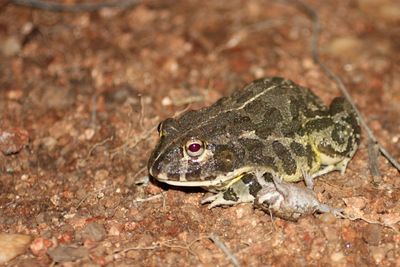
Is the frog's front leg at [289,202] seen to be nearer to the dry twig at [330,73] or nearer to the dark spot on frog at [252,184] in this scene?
the dark spot on frog at [252,184]

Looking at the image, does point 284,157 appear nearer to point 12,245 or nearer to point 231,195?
point 231,195

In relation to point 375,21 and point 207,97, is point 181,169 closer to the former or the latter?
point 207,97

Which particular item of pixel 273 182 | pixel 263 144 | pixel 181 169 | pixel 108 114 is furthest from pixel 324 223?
pixel 108 114

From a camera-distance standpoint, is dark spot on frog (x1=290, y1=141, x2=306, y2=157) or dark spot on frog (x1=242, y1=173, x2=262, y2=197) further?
dark spot on frog (x1=290, y1=141, x2=306, y2=157)

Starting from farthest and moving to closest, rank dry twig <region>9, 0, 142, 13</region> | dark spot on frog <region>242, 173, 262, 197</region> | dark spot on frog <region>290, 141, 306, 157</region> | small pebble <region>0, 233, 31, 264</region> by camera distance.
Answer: dry twig <region>9, 0, 142, 13</region>, dark spot on frog <region>290, 141, 306, 157</region>, dark spot on frog <region>242, 173, 262, 197</region>, small pebble <region>0, 233, 31, 264</region>

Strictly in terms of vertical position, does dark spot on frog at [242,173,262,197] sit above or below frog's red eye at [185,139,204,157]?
below

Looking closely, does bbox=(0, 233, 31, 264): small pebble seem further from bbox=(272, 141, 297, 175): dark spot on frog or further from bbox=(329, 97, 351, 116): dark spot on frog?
bbox=(329, 97, 351, 116): dark spot on frog

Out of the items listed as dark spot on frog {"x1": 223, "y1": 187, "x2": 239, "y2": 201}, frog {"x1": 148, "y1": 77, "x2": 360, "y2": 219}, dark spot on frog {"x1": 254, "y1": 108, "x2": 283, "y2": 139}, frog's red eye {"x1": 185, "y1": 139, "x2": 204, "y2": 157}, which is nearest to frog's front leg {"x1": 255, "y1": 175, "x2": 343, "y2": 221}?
frog {"x1": 148, "y1": 77, "x2": 360, "y2": 219}

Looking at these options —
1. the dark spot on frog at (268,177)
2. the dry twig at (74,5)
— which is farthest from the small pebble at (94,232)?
the dry twig at (74,5)
